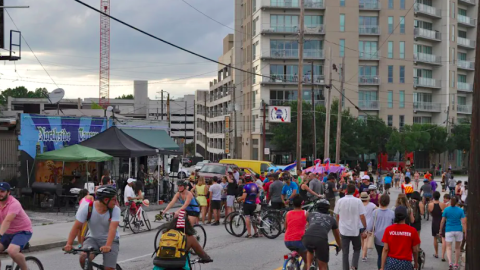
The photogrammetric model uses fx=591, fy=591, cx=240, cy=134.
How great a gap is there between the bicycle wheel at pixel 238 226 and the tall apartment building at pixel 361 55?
55.1 meters

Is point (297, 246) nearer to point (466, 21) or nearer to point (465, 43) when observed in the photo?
point (465, 43)

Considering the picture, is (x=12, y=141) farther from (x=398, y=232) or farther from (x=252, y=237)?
(x=398, y=232)

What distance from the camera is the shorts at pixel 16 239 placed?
344 inches

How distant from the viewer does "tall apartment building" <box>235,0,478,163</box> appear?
72688mm

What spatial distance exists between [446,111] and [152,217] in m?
68.2

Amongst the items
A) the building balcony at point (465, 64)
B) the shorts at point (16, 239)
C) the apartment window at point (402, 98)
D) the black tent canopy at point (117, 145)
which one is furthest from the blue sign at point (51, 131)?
the building balcony at point (465, 64)

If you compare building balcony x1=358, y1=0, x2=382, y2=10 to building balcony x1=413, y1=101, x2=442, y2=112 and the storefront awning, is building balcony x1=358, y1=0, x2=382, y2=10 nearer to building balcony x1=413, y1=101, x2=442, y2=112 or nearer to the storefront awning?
building balcony x1=413, y1=101, x2=442, y2=112

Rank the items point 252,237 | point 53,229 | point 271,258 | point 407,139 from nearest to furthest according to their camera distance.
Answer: point 271,258 < point 252,237 < point 53,229 < point 407,139

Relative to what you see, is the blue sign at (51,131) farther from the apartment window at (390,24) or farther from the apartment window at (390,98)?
the apartment window at (390,24)

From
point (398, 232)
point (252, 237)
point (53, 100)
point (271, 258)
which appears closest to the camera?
point (398, 232)

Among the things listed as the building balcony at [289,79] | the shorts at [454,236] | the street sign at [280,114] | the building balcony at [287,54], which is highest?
the building balcony at [287,54]

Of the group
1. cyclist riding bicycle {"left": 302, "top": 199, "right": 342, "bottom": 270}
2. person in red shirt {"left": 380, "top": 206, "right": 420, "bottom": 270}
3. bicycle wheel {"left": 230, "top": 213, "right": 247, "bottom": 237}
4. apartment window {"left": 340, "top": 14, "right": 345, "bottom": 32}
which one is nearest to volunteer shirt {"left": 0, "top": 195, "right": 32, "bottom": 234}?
cyclist riding bicycle {"left": 302, "top": 199, "right": 342, "bottom": 270}

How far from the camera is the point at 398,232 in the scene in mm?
8672

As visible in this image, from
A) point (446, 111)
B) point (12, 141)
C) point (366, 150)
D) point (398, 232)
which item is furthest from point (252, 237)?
point (446, 111)
